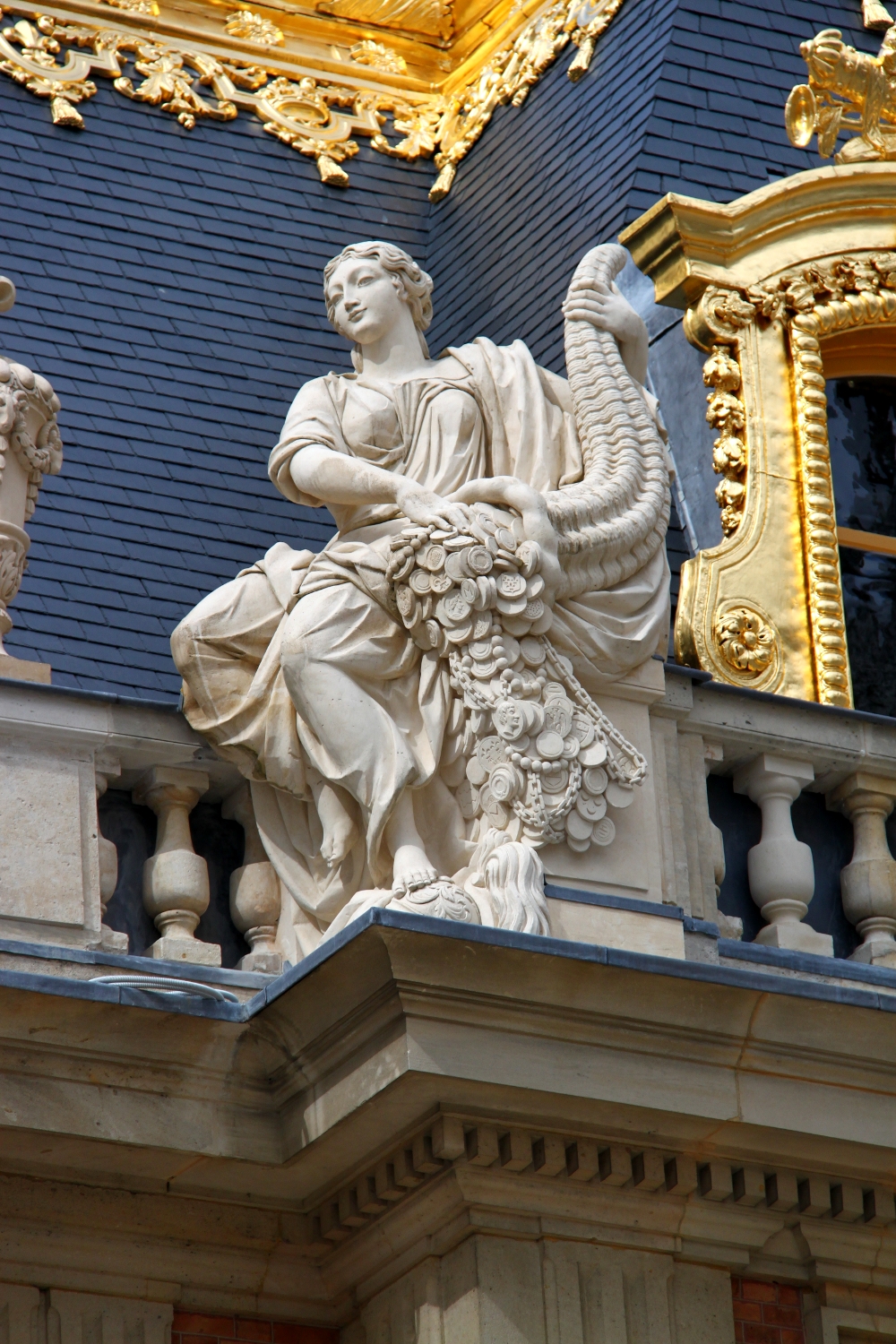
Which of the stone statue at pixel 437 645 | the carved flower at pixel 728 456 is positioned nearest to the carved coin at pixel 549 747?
the stone statue at pixel 437 645

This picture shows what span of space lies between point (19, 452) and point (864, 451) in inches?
158

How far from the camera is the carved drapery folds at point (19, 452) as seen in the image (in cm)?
938

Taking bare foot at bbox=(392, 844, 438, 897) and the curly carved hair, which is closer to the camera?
bare foot at bbox=(392, 844, 438, 897)

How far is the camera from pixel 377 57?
567 inches

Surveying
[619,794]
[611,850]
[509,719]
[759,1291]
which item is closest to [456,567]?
[509,719]

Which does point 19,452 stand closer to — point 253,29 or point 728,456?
point 728,456

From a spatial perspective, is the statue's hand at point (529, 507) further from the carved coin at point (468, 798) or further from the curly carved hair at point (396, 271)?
the curly carved hair at point (396, 271)

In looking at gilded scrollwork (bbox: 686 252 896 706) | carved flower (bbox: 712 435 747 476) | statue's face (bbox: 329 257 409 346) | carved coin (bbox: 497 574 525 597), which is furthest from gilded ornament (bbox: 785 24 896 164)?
carved coin (bbox: 497 574 525 597)

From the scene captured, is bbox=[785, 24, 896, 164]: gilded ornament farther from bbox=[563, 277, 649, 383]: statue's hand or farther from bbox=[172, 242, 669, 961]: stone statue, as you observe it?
bbox=[172, 242, 669, 961]: stone statue

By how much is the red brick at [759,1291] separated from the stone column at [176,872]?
1781 mm

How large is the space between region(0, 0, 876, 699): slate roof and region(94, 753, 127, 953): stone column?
2.31 m

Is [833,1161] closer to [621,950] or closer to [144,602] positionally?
[621,950]

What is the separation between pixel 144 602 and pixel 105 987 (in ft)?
11.7

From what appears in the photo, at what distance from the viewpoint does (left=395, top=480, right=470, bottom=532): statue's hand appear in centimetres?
881
